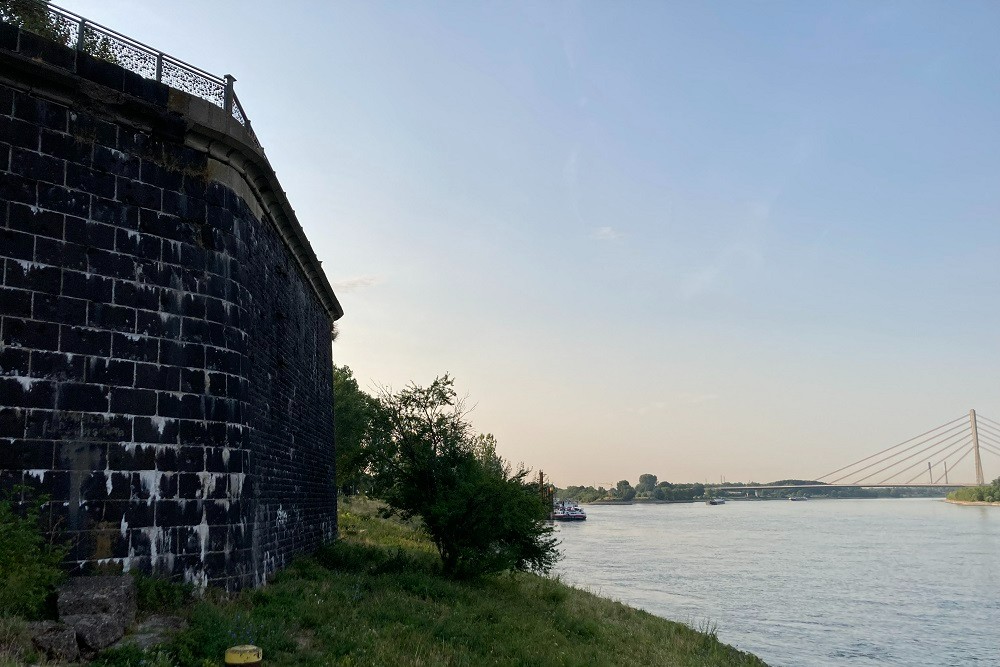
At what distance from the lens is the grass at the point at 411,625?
384 inches

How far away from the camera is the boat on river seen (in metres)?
108

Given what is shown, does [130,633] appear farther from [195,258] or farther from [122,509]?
[195,258]

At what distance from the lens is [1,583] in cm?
877

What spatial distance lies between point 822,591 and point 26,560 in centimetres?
3376

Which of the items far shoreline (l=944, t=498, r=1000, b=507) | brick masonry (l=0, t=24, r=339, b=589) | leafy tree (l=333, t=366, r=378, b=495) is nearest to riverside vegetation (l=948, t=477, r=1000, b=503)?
far shoreline (l=944, t=498, r=1000, b=507)

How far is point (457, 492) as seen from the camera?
19422mm

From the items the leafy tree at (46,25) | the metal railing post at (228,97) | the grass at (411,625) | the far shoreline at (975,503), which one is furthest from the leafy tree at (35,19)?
the far shoreline at (975,503)

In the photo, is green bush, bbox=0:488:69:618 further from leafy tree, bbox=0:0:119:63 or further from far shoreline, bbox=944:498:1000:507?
far shoreline, bbox=944:498:1000:507

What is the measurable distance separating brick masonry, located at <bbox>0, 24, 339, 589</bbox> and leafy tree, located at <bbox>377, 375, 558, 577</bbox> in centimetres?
676

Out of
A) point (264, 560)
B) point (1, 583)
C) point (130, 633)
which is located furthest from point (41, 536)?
point (264, 560)

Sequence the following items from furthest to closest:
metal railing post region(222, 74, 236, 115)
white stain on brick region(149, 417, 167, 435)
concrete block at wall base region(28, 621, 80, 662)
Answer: metal railing post region(222, 74, 236, 115), white stain on brick region(149, 417, 167, 435), concrete block at wall base region(28, 621, 80, 662)

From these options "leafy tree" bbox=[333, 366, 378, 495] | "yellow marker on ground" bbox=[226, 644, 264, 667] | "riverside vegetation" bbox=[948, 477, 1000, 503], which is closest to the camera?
"yellow marker on ground" bbox=[226, 644, 264, 667]

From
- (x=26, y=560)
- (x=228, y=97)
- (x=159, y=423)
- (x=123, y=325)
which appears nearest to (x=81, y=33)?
(x=228, y=97)

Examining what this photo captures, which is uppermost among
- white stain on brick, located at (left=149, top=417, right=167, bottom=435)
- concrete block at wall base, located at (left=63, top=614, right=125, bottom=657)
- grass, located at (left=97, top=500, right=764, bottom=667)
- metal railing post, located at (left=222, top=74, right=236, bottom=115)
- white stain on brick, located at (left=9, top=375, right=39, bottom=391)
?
metal railing post, located at (left=222, top=74, right=236, bottom=115)
